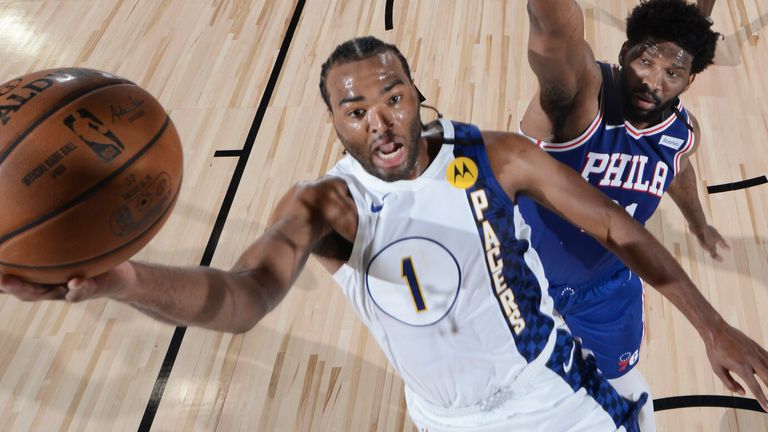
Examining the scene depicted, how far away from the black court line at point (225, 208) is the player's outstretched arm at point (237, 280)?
1.82 metres

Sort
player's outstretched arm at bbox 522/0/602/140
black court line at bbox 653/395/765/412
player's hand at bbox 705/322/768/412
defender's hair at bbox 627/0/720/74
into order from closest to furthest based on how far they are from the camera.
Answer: player's hand at bbox 705/322/768/412
player's outstretched arm at bbox 522/0/602/140
defender's hair at bbox 627/0/720/74
black court line at bbox 653/395/765/412

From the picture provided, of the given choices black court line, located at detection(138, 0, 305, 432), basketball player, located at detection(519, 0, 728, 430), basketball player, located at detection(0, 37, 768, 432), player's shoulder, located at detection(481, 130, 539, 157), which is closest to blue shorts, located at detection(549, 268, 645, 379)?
basketball player, located at detection(519, 0, 728, 430)

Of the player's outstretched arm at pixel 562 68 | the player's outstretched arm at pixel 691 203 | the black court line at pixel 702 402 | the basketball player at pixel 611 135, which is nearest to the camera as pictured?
the player's outstretched arm at pixel 562 68

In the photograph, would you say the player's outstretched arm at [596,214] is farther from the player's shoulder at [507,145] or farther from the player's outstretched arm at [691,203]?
the player's outstretched arm at [691,203]

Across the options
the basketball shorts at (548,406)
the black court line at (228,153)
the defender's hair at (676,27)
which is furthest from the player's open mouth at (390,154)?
the black court line at (228,153)

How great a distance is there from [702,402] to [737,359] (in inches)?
58.3

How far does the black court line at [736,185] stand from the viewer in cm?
439

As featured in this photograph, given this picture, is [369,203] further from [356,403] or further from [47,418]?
[47,418]

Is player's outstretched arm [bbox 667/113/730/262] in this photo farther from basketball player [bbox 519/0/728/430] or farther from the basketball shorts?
the basketball shorts

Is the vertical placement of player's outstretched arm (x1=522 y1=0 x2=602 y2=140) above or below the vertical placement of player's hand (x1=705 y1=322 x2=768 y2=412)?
above

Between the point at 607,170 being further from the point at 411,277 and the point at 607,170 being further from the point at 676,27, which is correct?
the point at 411,277

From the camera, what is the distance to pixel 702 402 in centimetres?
348

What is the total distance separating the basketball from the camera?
1714mm

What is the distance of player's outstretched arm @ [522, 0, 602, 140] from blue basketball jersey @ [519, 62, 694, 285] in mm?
59
